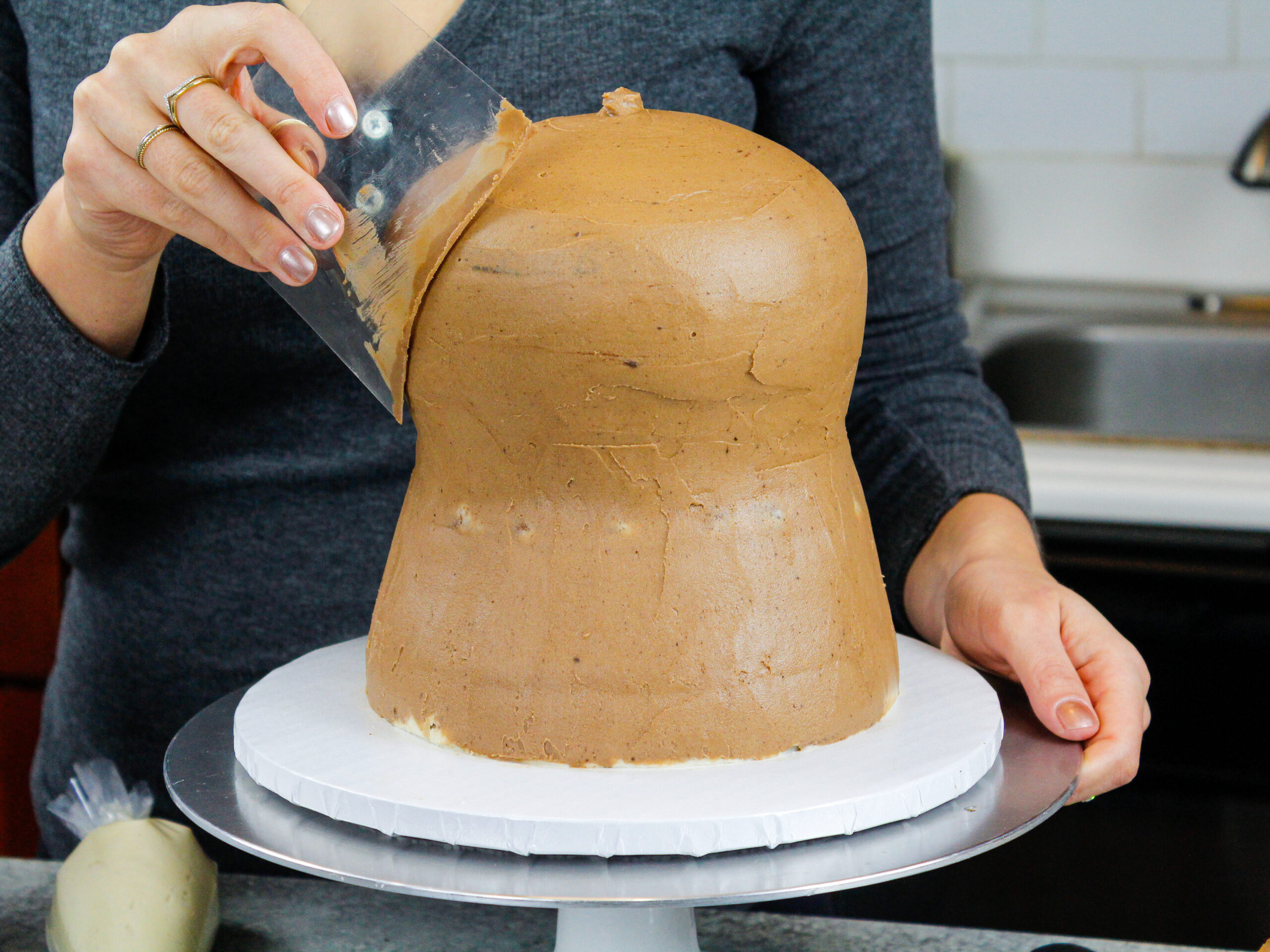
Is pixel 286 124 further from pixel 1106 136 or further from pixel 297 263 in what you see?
pixel 1106 136

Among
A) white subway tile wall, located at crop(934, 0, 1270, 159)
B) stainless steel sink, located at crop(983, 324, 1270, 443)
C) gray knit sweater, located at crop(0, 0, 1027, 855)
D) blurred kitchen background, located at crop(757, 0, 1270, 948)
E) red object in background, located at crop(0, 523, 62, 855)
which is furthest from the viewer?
white subway tile wall, located at crop(934, 0, 1270, 159)

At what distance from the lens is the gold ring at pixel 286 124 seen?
2.06ft

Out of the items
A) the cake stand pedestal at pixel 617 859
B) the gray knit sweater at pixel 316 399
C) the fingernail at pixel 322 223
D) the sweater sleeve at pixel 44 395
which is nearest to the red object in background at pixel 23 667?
the gray knit sweater at pixel 316 399

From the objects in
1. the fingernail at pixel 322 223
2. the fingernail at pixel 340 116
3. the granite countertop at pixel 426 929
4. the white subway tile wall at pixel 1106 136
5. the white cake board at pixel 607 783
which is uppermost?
the fingernail at pixel 340 116

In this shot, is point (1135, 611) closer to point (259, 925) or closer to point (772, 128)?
point (772, 128)

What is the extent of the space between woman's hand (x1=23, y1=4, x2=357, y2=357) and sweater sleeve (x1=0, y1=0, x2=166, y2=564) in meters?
0.13

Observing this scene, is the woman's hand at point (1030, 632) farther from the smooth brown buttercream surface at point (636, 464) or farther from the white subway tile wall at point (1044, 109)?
the white subway tile wall at point (1044, 109)

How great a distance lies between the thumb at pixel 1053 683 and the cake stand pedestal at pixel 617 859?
26mm

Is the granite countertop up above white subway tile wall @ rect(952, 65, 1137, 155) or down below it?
above

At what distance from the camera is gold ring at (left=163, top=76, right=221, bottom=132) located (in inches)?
23.3

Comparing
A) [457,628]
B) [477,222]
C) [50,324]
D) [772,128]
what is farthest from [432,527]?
[772,128]

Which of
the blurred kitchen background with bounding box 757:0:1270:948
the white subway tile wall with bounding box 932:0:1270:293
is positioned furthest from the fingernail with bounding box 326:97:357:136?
the white subway tile wall with bounding box 932:0:1270:293

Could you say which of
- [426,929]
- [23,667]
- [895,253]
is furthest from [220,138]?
[23,667]

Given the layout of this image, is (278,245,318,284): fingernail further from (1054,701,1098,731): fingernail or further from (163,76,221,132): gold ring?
(1054,701,1098,731): fingernail
